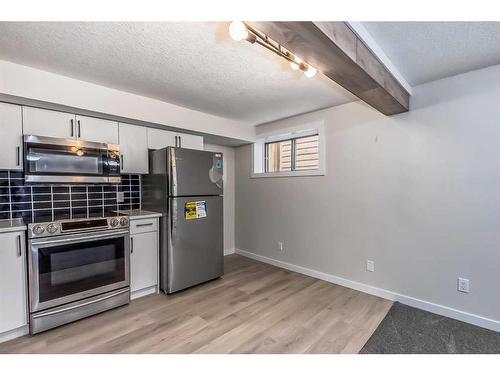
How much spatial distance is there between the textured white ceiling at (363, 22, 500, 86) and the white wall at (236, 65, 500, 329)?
233 mm

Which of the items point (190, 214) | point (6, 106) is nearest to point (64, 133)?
point (6, 106)

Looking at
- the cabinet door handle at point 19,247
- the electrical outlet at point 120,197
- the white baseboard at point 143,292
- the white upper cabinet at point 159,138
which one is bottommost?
the white baseboard at point 143,292

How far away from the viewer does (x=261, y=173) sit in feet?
12.9

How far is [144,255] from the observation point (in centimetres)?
269

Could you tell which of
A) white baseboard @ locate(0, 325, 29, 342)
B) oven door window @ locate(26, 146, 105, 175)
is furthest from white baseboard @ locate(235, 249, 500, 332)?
white baseboard @ locate(0, 325, 29, 342)

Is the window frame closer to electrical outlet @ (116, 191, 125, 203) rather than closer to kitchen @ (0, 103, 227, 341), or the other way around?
kitchen @ (0, 103, 227, 341)

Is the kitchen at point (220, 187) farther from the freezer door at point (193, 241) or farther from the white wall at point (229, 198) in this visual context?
the white wall at point (229, 198)

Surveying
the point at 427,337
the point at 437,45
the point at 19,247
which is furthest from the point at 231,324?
the point at 437,45

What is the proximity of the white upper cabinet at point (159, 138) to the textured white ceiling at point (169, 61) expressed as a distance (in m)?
0.42

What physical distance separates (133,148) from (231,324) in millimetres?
2194

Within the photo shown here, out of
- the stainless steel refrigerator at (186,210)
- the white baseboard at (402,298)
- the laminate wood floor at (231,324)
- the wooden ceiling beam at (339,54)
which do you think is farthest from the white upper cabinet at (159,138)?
the white baseboard at (402,298)

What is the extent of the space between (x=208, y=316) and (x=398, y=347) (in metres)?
1.60

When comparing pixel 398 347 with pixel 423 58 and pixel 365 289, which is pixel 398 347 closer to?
pixel 365 289

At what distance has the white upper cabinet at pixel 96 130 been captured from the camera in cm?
242
